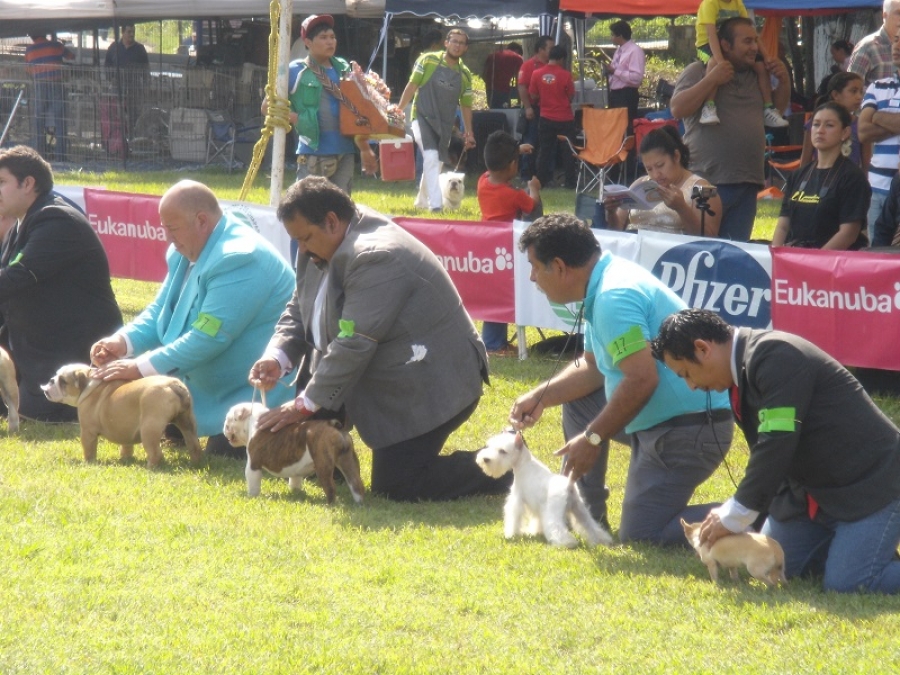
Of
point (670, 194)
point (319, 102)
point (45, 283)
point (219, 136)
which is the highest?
point (319, 102)

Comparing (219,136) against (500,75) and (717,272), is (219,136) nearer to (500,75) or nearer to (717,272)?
(500,75)

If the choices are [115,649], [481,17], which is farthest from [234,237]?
[481,17]

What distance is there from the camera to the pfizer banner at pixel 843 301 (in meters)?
7.16

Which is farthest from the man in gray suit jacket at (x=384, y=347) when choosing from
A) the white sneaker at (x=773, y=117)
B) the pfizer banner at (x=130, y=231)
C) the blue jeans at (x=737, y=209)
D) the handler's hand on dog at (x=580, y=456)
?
the pfizer banner at (x=130, y=231)

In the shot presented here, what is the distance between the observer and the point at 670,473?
510 centimetres

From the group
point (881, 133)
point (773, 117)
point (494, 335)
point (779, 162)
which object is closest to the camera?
point (881, 133)

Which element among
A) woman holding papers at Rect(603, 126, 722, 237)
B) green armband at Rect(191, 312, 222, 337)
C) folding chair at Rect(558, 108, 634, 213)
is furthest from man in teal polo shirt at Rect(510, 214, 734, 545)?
folding chair at Rect(558, 108, 634, 213)

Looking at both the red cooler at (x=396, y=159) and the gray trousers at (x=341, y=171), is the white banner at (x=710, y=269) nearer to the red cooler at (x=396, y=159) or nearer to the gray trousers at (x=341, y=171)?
the gray trousers at (x=341, y=171)

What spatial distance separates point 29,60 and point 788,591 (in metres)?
19.8

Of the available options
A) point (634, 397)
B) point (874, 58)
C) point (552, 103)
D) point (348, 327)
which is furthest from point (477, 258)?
point (552, 103)

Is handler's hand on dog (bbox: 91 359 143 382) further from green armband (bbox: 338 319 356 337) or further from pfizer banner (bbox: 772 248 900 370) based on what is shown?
pfizer banner (bbox: 772 248 900 370)

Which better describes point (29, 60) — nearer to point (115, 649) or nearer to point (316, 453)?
point (316, 453)

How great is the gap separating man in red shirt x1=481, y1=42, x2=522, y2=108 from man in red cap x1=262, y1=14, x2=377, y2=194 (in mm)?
10561

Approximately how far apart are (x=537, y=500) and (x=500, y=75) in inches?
688
